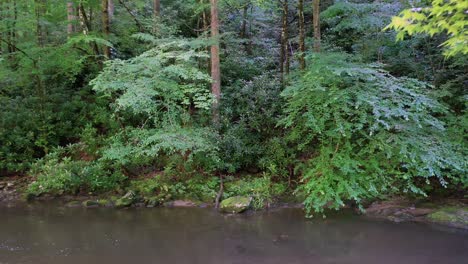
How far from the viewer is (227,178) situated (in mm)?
9742

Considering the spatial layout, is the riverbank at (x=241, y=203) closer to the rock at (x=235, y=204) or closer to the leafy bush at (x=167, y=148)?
the rock at (x=235, y=204)

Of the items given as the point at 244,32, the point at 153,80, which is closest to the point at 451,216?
the point at 153,80

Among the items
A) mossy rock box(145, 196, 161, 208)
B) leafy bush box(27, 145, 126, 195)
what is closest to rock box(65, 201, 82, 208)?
leafy bush box(27, 145, 126, 195)

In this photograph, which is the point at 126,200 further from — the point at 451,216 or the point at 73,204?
the point at 451,216

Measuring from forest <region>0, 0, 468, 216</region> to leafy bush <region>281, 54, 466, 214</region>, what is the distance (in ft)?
0.14

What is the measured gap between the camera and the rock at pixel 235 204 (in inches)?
337

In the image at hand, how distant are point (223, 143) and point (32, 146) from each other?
20.9 ft

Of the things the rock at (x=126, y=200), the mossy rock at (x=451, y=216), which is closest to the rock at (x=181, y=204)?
the rock at (x=126, y=200)

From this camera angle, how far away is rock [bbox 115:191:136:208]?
909cm

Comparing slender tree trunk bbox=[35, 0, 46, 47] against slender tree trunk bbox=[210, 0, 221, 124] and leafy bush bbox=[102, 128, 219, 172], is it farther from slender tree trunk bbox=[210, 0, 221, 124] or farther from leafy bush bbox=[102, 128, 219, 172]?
slender tree trunk bbox=[210, 0, 221, 124]

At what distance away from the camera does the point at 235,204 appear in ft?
28.4

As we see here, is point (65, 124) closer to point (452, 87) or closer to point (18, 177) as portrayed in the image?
point (18, 177)

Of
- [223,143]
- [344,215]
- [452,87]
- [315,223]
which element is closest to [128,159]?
[223,143]

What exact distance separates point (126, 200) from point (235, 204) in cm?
297
